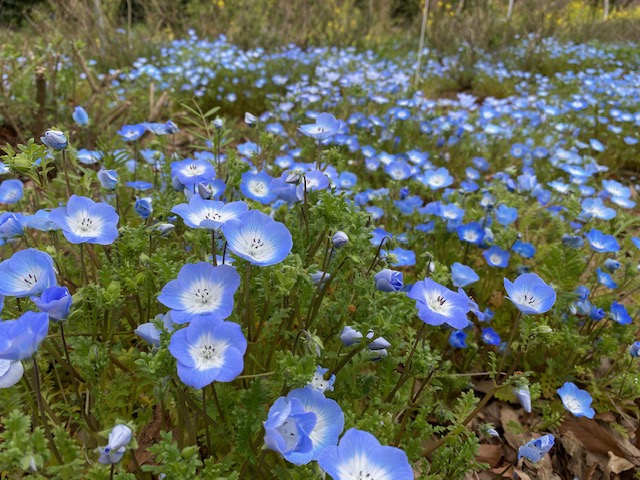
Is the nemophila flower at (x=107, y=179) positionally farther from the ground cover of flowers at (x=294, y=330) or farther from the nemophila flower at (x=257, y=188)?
the nemophila flower at (x=257, y=188)

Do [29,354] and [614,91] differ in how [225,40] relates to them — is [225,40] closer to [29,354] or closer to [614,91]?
[614,91]

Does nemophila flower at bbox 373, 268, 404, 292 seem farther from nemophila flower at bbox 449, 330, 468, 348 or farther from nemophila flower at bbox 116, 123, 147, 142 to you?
nemophila flower at bbox 116, 123, 147, 142

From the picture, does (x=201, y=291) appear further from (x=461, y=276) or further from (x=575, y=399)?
(x=575, y=399)

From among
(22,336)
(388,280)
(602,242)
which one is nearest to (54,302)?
(22,336)

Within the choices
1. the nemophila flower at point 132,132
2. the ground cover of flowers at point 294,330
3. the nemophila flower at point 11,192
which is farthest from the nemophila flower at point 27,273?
the nemophila flower at point 132,132

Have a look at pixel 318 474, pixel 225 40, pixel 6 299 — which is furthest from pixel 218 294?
pixel 225 40

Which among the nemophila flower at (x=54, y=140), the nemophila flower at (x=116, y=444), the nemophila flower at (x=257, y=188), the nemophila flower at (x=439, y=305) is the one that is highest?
the nemophila flower at (x=54, y=140)
